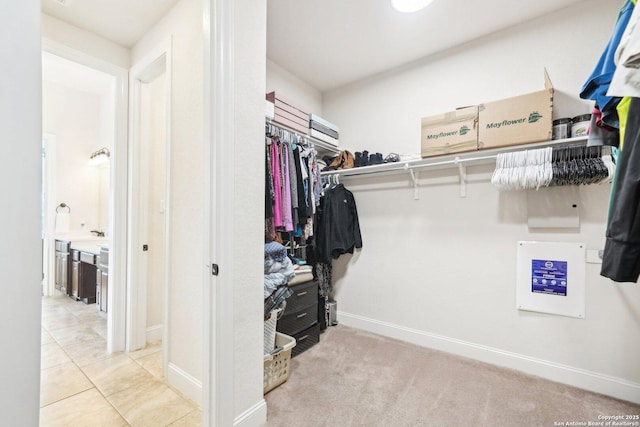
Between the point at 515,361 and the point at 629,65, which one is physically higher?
the point at 629,65

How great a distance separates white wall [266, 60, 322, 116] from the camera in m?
2.71

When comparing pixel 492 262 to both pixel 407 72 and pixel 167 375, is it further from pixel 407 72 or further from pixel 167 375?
pixel 167 375

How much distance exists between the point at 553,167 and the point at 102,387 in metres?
3.30

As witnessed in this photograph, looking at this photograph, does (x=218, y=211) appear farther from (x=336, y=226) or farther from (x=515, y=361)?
(x=515, y=361)

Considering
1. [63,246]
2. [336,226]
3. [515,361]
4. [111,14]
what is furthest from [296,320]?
[63,246]

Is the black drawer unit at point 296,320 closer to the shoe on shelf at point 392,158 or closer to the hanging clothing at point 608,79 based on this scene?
the shoe on shelf at point 392,158

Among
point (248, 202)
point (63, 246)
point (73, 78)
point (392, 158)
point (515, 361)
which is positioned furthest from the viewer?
point (63, 246)

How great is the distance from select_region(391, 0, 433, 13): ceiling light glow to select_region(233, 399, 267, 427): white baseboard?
2.65 m

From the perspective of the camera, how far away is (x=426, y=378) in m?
1.99

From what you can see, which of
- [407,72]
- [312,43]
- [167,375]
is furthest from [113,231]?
[407,72]

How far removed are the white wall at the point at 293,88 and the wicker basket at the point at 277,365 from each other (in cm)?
220

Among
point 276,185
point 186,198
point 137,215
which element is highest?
point 276,185

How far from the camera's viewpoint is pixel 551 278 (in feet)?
6.60

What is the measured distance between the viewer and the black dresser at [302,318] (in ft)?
7.20
